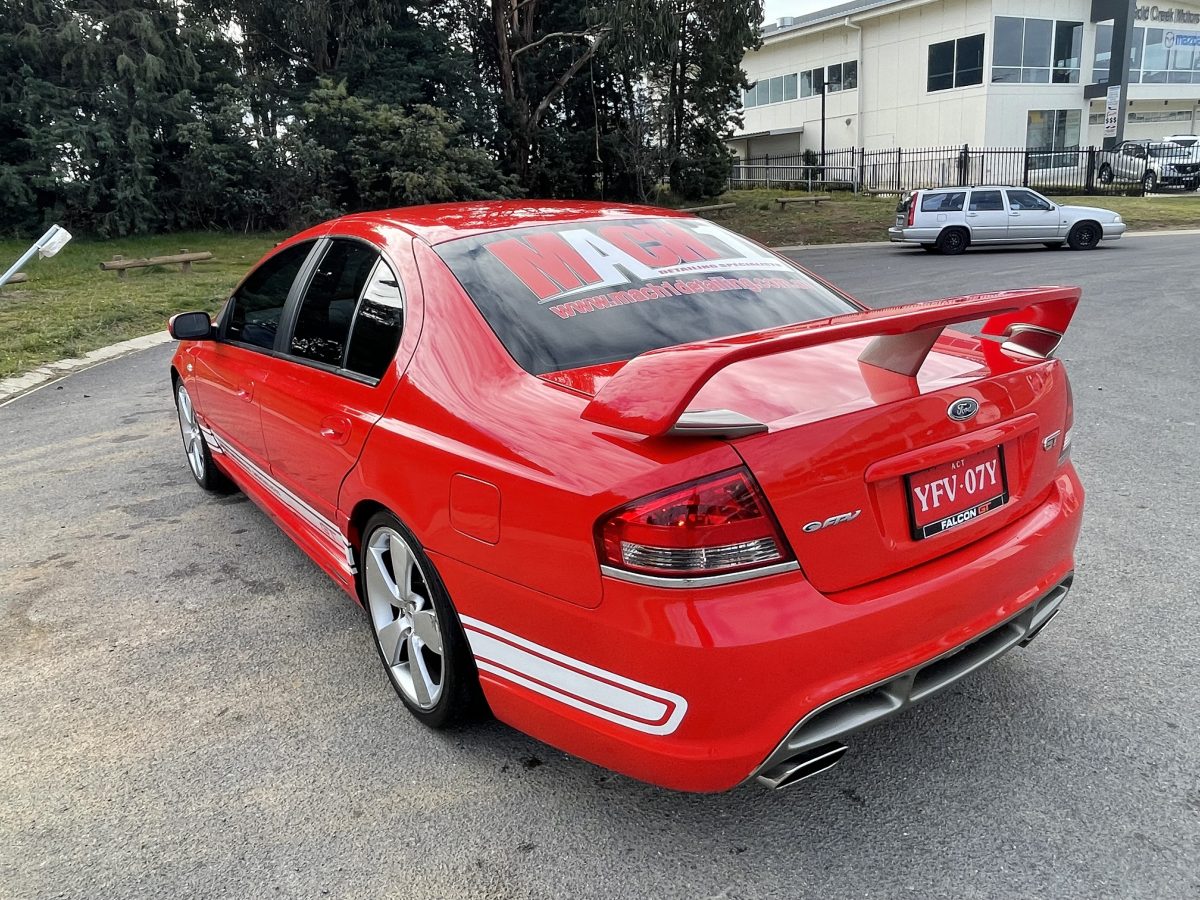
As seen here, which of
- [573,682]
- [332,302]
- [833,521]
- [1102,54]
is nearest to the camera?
[833,521]

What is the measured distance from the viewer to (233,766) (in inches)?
109

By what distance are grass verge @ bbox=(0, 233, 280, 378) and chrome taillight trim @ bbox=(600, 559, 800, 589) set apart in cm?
921

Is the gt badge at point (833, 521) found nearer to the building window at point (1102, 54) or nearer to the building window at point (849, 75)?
the building window at point (849, 75)

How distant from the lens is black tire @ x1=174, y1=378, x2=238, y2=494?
5141mm

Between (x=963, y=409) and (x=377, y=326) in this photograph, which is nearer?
(x=963, y=409)

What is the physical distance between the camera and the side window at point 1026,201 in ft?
63.0

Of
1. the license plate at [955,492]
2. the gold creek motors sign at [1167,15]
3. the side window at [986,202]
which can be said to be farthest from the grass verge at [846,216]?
the license plate at [955,492]

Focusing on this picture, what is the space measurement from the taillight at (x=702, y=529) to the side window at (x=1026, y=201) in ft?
65.3

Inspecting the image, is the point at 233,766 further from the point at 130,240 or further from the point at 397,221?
the point at 130,240

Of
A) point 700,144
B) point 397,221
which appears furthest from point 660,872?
point 700,144

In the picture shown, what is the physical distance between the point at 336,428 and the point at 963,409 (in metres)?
1.94

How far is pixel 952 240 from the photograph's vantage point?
19.3 meters

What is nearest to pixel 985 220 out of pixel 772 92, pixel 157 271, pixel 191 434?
pixel 157 271

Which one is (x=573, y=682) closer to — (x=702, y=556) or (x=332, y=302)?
(x=702, y=556)
